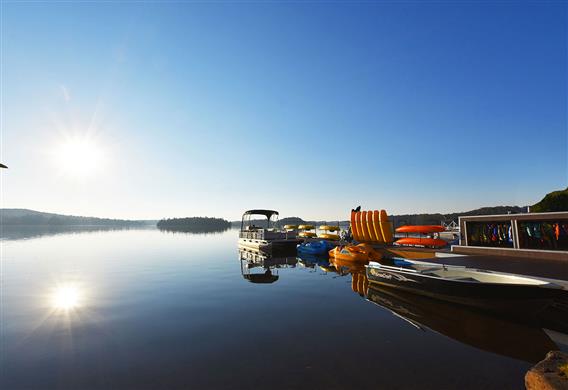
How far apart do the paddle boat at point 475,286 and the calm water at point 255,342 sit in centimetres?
67

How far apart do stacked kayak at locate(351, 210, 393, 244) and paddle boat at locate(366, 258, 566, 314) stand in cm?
1308

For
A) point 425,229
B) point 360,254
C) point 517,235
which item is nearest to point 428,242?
point 425,229

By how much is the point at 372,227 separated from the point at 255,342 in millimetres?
23678

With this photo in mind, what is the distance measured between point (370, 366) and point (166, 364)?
5557 millimetres

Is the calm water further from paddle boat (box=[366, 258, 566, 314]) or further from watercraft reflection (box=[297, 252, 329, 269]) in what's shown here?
watercraft reflection (box=[297, 252, 329, 269])

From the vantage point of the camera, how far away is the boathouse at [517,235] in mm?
16473

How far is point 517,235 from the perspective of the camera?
1783 cm

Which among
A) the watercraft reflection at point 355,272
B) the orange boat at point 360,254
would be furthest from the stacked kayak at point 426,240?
the watercraft reflection at point 355,272

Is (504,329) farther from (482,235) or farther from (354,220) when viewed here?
(354,220)

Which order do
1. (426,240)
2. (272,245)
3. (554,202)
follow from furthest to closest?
1. (554,202)
2. (272,245)
3. (426,240)

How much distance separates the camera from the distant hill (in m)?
36.6

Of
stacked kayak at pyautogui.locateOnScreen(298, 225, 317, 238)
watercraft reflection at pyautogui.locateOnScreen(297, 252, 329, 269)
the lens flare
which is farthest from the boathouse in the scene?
stacked kayak at pyautogui.locateOnScreen(298, 225, 317, 238)

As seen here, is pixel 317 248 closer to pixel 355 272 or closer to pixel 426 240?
pixel 355 272

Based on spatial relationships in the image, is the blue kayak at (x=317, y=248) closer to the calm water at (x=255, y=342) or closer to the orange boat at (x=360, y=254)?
the orange boat at (x=360, y=254)
